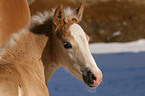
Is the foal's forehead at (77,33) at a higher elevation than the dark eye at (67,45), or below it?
higher

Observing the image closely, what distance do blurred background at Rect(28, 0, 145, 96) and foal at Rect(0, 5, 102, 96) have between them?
0.35 meters

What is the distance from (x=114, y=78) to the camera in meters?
5.57


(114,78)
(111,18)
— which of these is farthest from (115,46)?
(114,78)

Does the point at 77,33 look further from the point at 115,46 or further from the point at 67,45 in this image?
the point at 115,46

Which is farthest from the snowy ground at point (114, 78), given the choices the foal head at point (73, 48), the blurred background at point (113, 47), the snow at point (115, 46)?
the foal head at point (73, 48)

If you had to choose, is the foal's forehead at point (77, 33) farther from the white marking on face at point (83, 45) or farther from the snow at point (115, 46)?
the snow at point (115, 46)

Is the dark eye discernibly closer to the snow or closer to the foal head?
the foal head

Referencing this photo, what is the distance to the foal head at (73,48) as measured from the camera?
1921mm

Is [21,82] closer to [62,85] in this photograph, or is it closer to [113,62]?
[62,85]

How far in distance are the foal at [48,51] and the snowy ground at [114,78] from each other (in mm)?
1262

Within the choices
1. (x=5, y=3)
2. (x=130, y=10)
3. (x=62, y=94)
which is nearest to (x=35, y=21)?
(x=5, y=3)

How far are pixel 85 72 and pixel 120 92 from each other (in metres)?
2.74

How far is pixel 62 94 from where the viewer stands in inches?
180

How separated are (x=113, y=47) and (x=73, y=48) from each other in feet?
26.0
